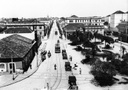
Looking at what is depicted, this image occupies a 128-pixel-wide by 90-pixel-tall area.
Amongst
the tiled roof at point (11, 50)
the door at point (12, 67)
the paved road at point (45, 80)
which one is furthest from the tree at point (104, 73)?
the door at point (12, 67)

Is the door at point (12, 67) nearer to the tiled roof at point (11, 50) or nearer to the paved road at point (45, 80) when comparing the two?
the tiled roof at point (11, 50)

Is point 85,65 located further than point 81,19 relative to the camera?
No

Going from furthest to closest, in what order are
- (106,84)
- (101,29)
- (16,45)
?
(101,29) → (16,45) → (106,84)

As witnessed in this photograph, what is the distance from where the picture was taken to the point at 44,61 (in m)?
33.9

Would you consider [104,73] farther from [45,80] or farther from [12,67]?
[12,67]

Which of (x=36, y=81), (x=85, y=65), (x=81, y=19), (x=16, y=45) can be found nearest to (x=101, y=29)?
(x=81, y=19)

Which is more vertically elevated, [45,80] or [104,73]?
[104,73]

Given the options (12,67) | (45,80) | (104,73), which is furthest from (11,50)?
(104,73)

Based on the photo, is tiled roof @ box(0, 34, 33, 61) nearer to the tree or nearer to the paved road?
the paved road

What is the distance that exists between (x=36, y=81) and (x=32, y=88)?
92.9 inches

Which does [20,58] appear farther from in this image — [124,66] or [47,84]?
[124,66]

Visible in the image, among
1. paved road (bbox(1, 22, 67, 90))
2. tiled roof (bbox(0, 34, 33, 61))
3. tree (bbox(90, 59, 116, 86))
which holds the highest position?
tiled roof (bbox(0, 34, 33, 61))

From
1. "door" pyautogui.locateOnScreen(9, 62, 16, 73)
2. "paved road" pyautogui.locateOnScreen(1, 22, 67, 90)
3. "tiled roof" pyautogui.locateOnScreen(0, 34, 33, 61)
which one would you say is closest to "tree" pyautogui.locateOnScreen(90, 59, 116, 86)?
"paved road" pyautogui.locateOnScreen(1, 22, 67, 90)

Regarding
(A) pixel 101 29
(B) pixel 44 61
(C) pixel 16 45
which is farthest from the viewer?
(A) pixel 101 29
